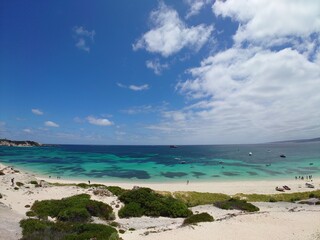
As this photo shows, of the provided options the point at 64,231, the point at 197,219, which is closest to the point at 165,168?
the point at 197,219

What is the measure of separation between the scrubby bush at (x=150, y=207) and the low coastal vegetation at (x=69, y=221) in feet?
6.31

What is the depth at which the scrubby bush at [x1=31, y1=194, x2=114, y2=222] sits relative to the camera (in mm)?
20359

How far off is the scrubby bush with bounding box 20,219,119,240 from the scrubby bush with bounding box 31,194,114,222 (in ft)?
11.8

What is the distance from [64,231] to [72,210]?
5298 mm

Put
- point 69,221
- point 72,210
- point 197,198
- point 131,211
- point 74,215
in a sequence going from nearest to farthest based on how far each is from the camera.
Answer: point 69,221 < point 74,215 < point 72,210 < point 131,211 < point 197,198

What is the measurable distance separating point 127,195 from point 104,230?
10506 millimetres

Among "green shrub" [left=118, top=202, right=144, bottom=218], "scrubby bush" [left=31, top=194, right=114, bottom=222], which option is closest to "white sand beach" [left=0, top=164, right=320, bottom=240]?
"green shrub" [left=118, top=202, right=144, bottom=218]

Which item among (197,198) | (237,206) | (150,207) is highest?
(150,207)

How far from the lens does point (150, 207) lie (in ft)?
80.1

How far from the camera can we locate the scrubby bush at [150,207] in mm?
23719

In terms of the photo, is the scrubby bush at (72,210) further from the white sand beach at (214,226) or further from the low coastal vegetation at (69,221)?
the white sand beach at (214,226)

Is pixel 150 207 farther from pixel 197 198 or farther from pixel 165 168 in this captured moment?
pixel 165 168

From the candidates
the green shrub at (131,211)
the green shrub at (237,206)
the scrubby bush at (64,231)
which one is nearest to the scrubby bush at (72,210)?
the green shrub at (131,211)

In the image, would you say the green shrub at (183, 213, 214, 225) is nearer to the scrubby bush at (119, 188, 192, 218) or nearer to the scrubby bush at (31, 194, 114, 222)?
the scrubby bush at (119, 188, 192, 218)
